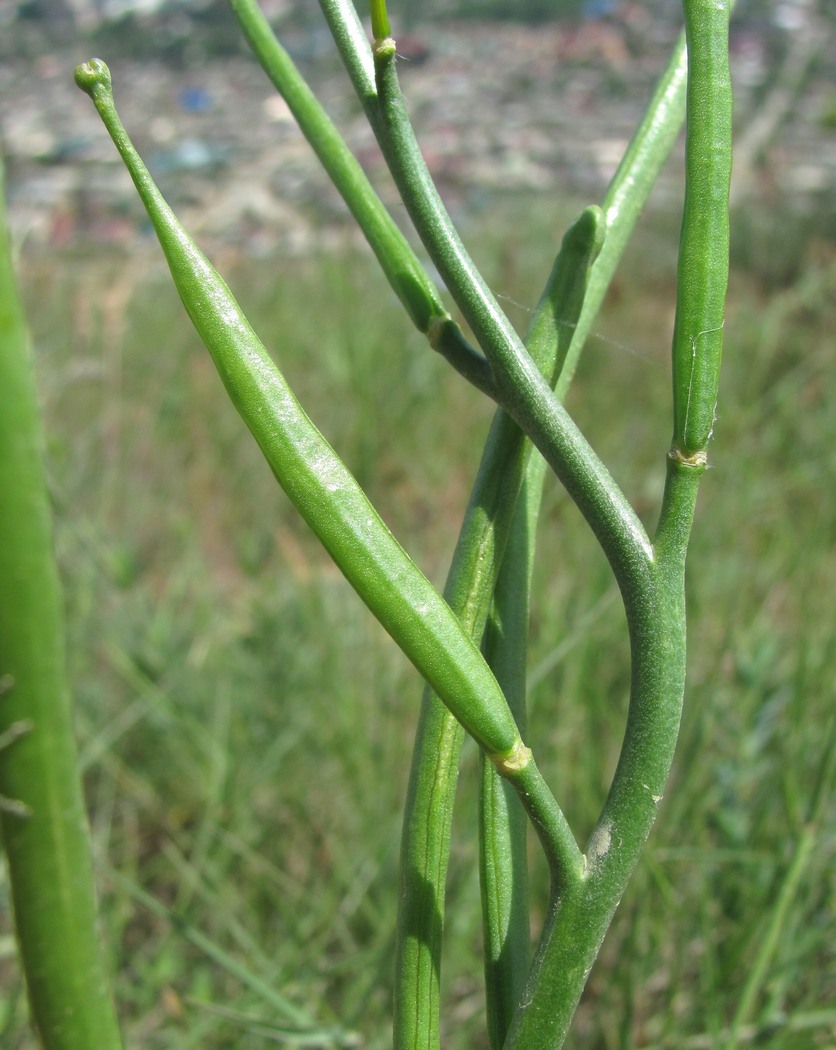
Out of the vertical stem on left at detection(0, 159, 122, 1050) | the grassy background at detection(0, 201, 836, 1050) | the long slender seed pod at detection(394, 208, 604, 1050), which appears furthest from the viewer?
the grassy background at detection(0, 201, 836, 1050)

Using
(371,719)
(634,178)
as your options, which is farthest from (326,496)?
(371,719)

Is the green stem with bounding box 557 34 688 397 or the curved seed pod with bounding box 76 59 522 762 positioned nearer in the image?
the curved seed pod with bounding box 76 59 522 762

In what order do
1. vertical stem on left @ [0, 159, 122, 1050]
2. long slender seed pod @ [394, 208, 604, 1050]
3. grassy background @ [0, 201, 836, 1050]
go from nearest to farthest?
vertical stem on left @ [0, 159, 122, 1050]
long slender seed pod @ [394, 208, 604, 1050]
grassy background @ [0, 201, 836, 1050]

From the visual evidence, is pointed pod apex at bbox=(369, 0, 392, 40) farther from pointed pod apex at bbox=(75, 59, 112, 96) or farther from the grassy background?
the grassy background

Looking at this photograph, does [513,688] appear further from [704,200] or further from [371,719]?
[371,719]

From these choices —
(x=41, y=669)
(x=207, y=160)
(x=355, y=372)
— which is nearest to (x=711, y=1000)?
(x=41, y=669)

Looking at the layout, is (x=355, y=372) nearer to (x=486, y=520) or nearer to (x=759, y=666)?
(x=759, y=666)

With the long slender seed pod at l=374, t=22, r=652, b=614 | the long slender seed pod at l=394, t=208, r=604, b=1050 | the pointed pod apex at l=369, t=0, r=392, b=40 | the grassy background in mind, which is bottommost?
the grassy background

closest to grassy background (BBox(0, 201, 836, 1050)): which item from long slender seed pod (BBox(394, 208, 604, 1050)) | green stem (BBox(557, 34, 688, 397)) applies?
long slender seed pod (BBox(394, 208, 604, 1050))
